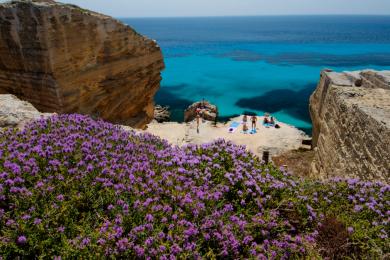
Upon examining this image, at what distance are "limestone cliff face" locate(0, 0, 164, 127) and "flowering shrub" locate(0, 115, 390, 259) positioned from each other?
7.88 meters

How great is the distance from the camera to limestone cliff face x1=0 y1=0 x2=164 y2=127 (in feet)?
35.8

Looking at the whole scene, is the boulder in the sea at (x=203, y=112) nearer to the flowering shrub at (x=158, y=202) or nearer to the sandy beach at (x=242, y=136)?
the sandy beach at (x=242, y=136)

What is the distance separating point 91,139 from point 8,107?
8.96 feet

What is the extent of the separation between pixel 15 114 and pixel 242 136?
15834mm

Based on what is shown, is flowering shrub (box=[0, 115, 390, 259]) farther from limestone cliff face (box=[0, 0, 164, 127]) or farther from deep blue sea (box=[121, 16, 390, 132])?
deep blue sea (box=[121, 16, 390, 132])

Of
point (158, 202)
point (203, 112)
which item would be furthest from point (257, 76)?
point (158, 202)

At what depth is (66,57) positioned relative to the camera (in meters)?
11.8

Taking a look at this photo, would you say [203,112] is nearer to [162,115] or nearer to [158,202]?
[162,115]

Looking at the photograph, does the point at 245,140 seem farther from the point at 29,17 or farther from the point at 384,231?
the point at 384,231

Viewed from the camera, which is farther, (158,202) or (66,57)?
(66,57)

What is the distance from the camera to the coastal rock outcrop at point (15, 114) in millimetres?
5277

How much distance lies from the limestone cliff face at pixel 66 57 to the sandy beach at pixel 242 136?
4.83 m

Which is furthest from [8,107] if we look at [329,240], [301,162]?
[301,162]

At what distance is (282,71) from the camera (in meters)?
50.8
